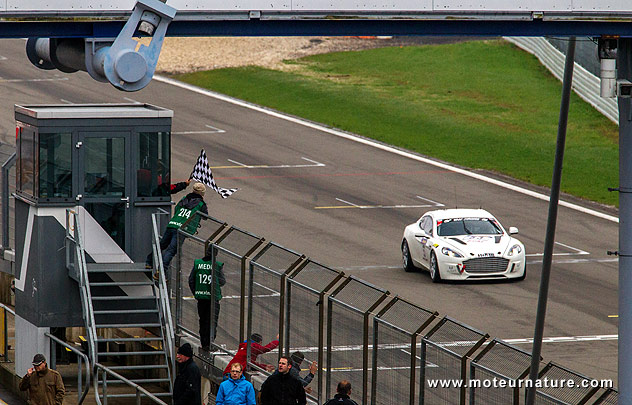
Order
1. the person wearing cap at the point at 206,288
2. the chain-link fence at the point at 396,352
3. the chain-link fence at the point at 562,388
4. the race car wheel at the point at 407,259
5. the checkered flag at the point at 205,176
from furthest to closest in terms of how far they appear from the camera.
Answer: the race car wheel at the point at 407,259 → the checkered flag at the point at 205,176 → the person wearing cap at the point at 206,288 → the chain-link fence at the point at 396,352 → the chain-link fence at the point at 562,388

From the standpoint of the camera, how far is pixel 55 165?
1975 centimetres

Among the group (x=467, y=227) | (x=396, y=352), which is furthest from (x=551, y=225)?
(x=467, y=227)

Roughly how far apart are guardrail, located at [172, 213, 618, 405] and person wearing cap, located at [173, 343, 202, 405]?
1261 mm

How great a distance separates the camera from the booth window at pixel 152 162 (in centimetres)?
1988

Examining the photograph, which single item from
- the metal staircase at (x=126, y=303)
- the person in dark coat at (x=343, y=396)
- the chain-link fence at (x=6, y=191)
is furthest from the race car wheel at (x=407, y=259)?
the person in dark coat at (x=343, y=396)

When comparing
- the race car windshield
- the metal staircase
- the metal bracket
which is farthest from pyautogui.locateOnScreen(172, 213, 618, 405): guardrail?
the race car windshield

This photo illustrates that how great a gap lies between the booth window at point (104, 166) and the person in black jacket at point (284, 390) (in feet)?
19.6

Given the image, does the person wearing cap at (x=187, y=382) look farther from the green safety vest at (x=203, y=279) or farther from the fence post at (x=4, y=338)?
the fence post at (x=4, y=338)

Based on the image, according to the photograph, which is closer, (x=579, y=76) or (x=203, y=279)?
(x=203, y=279)

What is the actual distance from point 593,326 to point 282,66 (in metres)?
37.1

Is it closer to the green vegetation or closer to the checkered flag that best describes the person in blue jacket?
the checkered flag

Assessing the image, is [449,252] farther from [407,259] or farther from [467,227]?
[407,259]

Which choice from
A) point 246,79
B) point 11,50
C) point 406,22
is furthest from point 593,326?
point 11,50

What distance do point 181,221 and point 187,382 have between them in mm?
3784
